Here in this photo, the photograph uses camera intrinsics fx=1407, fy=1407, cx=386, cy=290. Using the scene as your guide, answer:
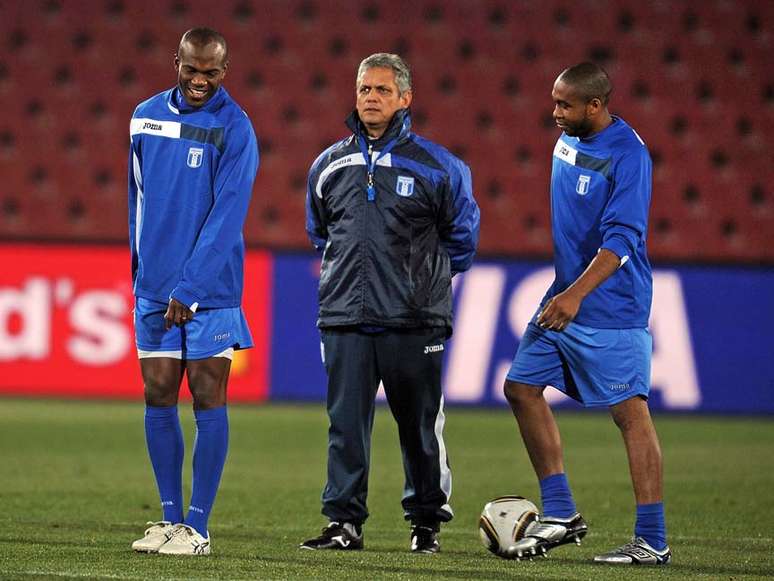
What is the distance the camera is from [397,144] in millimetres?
4895

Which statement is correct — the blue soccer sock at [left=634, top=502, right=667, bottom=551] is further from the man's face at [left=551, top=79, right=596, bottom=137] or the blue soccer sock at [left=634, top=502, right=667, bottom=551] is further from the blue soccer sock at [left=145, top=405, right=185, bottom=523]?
the blue soccer sock at [left=145, top=405, right=185, bottom=523]

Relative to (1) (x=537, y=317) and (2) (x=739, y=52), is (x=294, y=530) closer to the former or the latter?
(1) (x=537, y=317)

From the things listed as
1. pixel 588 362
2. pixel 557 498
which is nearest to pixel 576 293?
pixel 588 362

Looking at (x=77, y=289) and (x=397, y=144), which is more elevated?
(x=397, y=144)

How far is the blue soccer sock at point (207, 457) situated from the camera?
4699 millimetres

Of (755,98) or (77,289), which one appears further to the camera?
(755,98)

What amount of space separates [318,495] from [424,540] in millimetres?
1926

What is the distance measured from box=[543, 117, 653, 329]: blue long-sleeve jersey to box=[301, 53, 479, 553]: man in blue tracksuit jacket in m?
0.34

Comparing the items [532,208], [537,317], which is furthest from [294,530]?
[532,208]

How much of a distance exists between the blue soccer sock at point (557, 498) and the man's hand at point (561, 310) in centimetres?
60

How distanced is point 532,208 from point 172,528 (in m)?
9.56

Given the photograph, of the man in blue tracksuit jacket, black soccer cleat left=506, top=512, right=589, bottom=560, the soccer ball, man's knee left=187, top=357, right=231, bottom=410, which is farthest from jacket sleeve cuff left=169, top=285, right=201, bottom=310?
black soccer cleat left=506, top=512, right=589, bottom=560

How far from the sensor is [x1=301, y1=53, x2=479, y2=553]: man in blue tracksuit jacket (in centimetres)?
484

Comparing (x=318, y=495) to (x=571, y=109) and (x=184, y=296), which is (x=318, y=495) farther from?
(x=571, y=109)
